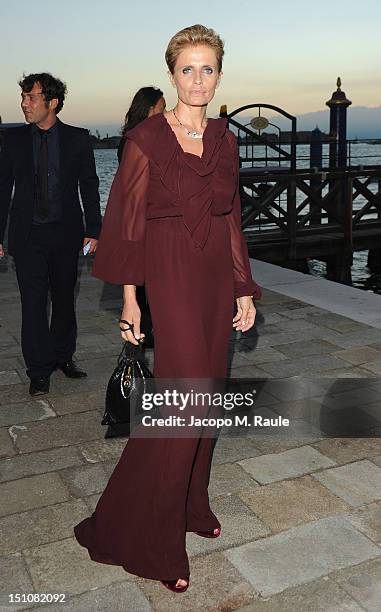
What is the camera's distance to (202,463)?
2.81m

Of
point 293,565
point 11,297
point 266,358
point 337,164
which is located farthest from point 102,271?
point 337,164

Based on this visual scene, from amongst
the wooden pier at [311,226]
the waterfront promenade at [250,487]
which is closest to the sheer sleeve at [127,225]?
the waterfront promenade at [250,487]

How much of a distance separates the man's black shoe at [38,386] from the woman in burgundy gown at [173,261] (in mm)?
1994

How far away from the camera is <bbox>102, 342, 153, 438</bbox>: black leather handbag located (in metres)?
3.00

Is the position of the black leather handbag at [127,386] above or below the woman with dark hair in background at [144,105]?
below

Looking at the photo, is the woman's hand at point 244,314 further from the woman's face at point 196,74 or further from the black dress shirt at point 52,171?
the black dress shirt at point 52,171

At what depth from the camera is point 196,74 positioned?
8.02ft

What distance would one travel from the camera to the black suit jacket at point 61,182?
4.31 metres

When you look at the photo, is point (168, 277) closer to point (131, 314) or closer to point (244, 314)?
point (131, 314)

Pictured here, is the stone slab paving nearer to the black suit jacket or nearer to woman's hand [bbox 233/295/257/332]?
woman's hand [bbox 233/295/257/332]

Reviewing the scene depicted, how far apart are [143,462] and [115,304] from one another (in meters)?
4.46

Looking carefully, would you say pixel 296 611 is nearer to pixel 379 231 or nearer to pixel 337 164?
pixel 379 231

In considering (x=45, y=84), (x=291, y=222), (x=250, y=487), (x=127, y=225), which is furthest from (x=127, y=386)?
(x=291, y=222)

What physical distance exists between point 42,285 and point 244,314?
2017 millimetres
